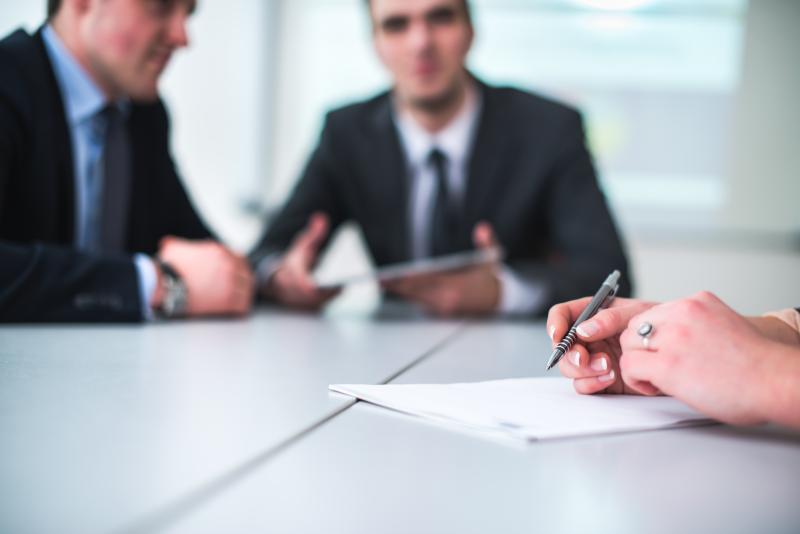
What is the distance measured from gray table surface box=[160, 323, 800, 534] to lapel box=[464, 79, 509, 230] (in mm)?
1423

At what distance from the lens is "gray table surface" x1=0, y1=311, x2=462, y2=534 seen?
39 cm

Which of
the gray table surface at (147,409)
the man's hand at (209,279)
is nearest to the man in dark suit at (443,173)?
the man's hand at (209,279)

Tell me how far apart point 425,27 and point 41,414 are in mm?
1770

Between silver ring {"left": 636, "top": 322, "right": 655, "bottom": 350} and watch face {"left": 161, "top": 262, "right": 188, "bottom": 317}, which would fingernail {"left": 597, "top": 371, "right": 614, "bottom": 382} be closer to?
silver ring {"left": 636, "top": 322, "right": 655, "bottom": 350}

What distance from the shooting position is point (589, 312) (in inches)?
27.3

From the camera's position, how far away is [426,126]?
2.17 metres

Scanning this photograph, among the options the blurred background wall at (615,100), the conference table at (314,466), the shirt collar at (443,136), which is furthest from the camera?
the blurred background wall at (615,100)

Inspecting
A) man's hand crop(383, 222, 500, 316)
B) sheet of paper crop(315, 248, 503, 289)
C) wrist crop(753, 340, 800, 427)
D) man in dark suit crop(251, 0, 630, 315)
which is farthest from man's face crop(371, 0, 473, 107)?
wrist crop(753, 340, 800, 427)

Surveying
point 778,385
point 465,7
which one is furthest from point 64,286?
point 465,7

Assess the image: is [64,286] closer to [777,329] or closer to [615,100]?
[777,329]

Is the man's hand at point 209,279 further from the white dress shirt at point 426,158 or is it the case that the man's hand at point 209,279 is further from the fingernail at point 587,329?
the fingernail at point 587,329

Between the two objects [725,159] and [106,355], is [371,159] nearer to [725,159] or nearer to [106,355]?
[106,355]

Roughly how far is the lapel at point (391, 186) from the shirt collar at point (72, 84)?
768 mm

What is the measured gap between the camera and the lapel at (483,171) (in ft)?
6.51
